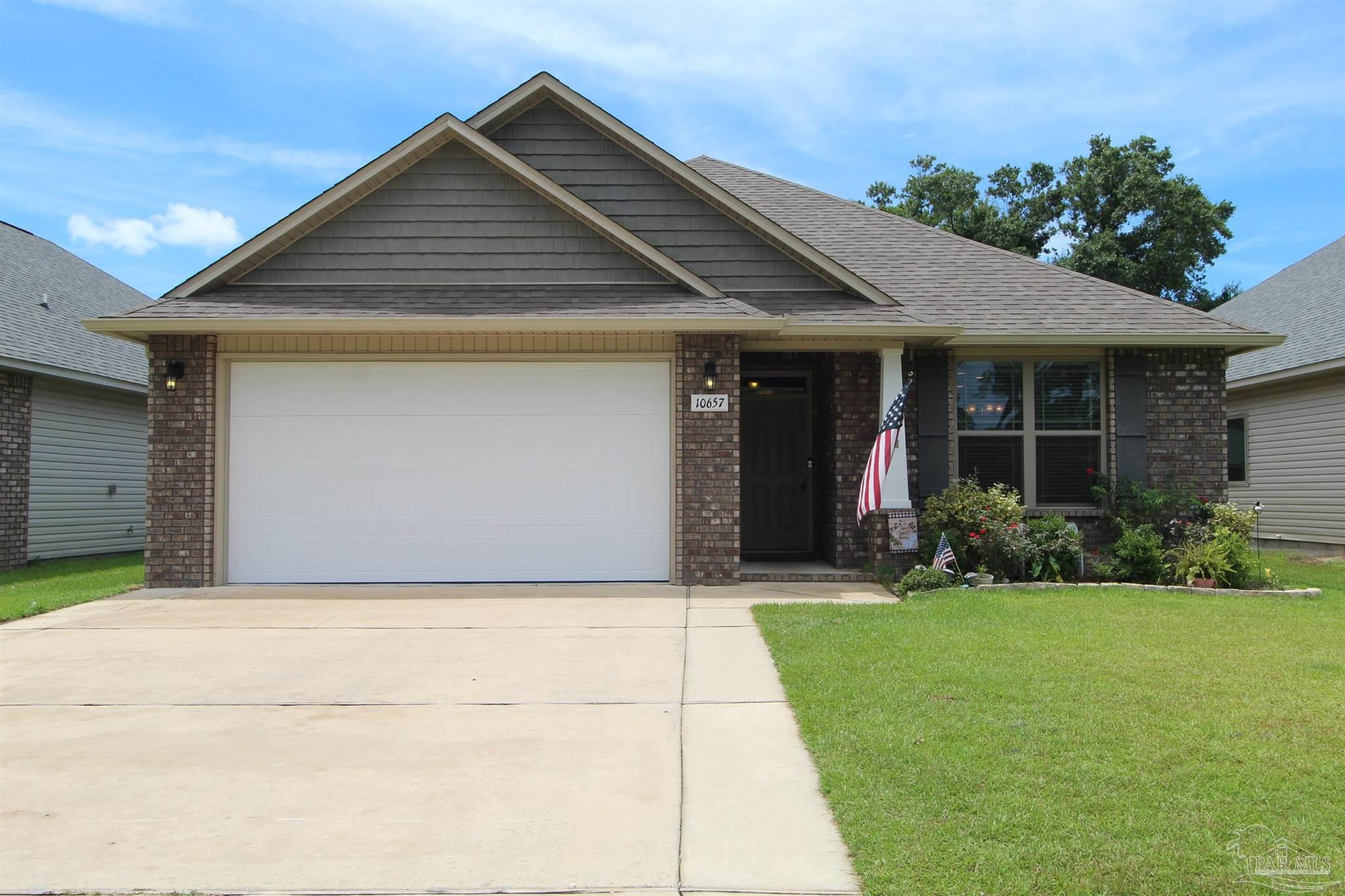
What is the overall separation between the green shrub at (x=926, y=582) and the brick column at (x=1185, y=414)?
364cm

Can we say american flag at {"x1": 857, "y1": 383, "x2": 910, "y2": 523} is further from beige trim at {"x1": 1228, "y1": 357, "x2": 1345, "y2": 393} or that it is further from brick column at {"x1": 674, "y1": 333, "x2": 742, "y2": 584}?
beige trim at {"x1": 1228, "y1": 357, "x2": 1345, "y2": 393}

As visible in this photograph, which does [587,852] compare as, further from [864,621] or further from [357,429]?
[357,429]

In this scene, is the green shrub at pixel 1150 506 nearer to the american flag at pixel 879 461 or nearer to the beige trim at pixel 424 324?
the american flag at pixel 879 461

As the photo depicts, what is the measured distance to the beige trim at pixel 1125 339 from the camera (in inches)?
444

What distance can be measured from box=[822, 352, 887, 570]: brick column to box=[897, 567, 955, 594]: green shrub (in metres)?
1.33

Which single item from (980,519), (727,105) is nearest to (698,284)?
(980,519)

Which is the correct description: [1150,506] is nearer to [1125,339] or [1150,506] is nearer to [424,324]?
[1125,339]

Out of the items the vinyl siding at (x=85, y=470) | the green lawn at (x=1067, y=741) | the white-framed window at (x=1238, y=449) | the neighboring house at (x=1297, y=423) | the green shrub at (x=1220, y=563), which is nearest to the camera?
the green lawn at (x=1067, y=741)

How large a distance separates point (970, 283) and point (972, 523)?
152 inches

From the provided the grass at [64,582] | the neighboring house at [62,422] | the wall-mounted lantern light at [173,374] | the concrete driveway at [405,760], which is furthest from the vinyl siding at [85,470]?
the concrete driveway at [405,760]

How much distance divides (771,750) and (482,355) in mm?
6758

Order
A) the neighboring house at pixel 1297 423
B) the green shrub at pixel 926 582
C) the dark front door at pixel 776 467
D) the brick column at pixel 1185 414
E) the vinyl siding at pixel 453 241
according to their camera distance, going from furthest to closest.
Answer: the neighboring house at pixel 1297 423
the dark front door at pixel 776 467
the brick column at pixel 1185 414
the vinyl siding at pixel 453 241
the green shrub at pixel 926 582

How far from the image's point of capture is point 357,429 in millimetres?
10672

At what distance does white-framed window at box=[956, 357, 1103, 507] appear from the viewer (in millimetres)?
11883
